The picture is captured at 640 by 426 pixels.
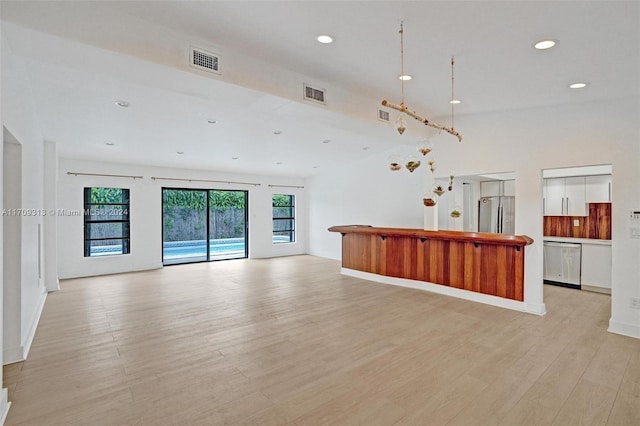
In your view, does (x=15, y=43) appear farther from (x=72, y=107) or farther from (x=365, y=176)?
(x=365, y=176)

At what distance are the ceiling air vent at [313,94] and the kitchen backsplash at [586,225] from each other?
5.18 m

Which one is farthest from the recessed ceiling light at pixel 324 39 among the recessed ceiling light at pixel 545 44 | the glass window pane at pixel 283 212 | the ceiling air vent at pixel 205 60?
the glass window pane at pixel 283 212

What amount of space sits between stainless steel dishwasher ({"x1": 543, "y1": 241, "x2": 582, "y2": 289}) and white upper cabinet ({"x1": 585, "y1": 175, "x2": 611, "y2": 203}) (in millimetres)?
865

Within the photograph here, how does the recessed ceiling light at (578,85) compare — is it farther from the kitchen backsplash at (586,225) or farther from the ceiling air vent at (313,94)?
the kitchen backsplash at (586,225)

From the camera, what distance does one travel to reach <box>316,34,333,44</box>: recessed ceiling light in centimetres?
271

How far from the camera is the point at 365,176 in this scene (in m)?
8.63

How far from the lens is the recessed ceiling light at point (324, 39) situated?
8.90 ft

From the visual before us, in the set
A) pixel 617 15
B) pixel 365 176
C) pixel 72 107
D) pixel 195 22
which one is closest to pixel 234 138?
pixel 72 107

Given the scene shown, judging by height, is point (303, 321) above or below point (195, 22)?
below

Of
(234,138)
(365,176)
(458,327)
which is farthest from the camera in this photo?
(365,176)

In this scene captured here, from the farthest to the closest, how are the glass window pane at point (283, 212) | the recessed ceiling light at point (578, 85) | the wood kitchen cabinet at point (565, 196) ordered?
1. the glass window pane at point (283, 212)
2. the wood kitchen cabinet at point (565, 196)
3. the recessed ceiling light at point (578, 85)

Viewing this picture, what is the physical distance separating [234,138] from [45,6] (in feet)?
12.0

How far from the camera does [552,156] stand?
4320 millimetres

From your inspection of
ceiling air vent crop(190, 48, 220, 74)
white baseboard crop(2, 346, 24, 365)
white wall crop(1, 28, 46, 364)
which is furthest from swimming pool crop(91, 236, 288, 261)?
ceiling air vent crop(190, 48, 220, 74)
